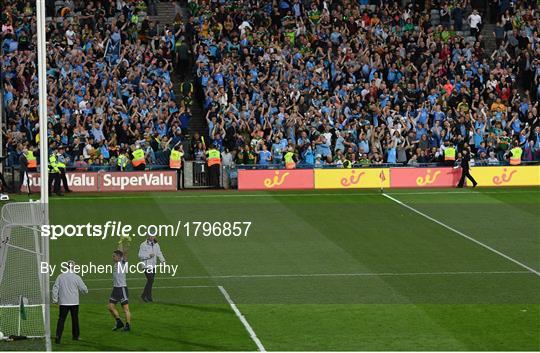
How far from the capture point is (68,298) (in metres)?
25.5

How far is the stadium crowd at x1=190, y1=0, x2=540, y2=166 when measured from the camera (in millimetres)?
50062

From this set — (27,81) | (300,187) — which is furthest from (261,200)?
(27,81)

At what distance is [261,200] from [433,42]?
14.2m

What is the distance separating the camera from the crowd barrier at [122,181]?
47.2m

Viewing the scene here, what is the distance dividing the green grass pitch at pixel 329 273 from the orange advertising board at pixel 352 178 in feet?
3.91

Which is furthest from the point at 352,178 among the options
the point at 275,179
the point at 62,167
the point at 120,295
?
the point at 120,295

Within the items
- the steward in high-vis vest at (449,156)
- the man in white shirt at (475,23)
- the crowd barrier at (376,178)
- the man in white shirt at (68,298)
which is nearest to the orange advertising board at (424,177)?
the crowd barrier at (376,178)

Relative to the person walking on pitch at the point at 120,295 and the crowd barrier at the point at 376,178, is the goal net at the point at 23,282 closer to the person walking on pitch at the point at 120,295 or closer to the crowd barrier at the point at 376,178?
the person walking on pitch at the point at 120,295

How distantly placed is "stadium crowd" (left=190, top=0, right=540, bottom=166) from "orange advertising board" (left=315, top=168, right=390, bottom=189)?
48 centimetres

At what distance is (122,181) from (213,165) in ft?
11.7

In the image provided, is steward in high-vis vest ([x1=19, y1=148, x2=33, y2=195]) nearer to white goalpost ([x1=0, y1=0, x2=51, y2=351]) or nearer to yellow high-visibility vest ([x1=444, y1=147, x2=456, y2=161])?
white goalpost ([x1=0, y1=0, x2=51, y2=351])

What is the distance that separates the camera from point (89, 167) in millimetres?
47469

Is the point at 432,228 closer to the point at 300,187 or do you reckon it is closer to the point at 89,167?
the point at 300,187

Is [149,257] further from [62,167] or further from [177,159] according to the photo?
[177,159]
